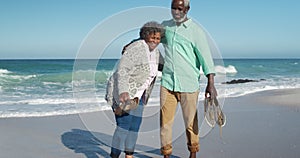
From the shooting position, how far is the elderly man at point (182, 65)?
3252 millimetres

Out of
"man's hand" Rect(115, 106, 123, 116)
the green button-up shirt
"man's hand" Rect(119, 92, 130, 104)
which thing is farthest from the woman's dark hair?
"man's hand" Rect(115, 106, 123, 116)

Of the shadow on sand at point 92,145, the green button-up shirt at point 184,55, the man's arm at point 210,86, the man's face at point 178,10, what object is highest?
the man's face at point 178,10

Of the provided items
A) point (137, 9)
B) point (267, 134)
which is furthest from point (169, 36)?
point (267, 134)

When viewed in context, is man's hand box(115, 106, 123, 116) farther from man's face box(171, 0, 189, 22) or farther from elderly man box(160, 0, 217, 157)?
man's face box(171, 0, 189, 22)

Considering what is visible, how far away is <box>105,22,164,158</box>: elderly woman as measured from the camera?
3.07 m

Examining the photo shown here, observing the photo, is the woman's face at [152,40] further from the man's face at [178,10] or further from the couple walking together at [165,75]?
the man's face at [178,10]

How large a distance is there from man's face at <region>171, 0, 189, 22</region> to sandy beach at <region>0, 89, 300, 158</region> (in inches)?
42.9

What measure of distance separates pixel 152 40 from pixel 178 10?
0.35 meters

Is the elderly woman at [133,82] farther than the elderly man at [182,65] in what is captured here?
No

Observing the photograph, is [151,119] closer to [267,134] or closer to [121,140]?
[121,140]

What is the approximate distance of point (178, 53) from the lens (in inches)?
130

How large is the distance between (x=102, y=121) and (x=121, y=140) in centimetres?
70

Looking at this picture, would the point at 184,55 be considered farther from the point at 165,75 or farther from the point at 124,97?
the point at 124,97

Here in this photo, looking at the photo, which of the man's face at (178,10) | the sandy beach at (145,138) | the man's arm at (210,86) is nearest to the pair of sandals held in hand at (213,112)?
the man's arm at (210,86)
